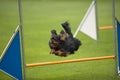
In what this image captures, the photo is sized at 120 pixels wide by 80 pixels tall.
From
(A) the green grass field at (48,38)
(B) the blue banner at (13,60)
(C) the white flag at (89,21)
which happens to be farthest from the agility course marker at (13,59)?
(C) the white flag at (89,21)

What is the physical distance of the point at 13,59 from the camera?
10.7 feet

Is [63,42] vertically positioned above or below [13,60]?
above

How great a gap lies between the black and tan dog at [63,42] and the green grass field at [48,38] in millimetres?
476

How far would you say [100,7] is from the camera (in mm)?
9117

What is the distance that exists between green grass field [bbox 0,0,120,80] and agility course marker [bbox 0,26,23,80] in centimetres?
51

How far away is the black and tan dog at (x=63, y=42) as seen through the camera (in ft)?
→ 10.9

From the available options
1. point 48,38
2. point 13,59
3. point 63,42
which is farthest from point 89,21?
point 48,38

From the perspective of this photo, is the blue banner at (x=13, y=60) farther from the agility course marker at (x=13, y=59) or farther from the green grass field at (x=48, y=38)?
the green grass field at (x=48, y=38)

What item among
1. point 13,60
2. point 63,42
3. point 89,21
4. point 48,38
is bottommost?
point 48,38

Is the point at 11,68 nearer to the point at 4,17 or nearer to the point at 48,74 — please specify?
the point at 48,74

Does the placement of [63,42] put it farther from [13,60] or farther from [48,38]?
[48,38]

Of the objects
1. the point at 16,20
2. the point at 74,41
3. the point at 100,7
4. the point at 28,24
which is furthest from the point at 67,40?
the point at 100,7

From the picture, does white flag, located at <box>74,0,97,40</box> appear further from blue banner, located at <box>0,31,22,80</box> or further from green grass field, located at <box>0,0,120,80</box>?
blue banner, located at <box>0,31,22,80</box>

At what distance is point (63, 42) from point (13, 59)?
0.50 metres
